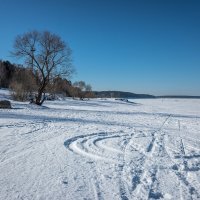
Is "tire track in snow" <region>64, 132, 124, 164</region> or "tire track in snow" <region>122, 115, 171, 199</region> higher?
"tire track in snow" <region>64, 132, 124, 164</region>

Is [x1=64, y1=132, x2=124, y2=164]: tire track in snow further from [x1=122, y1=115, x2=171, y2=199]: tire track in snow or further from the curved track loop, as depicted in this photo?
[x1=122, y1=115, x2=171, y2=199]: tire track in snow

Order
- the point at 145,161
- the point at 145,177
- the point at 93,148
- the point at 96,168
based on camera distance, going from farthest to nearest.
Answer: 1. the point at 93,148
2. the point at 145,161
3. the point at 96,168
4. the point at 145,177

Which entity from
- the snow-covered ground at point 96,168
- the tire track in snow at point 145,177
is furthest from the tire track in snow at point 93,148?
the tire track in snow at point 145,177

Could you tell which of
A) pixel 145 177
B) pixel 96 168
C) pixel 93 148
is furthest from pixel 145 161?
pixel 93 148

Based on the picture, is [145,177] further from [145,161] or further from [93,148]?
[93,148]

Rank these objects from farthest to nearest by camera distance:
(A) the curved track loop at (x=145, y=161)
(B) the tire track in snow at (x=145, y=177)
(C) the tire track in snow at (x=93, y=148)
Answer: (C) the tire track in snow at (x=93, y=148) < (A) the curved track loop at (x=145, y=161) < (B) the tire track in snow at (x=145, y=177)

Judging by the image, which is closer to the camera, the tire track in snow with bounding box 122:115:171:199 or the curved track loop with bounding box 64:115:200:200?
the tire track in snow with bounding box 122:115:171:199

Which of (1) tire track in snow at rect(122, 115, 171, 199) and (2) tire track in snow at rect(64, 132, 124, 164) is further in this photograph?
(2) tire track in snow at rect(64, 132, 124, 164)

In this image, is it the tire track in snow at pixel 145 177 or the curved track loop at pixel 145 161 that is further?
the curved track loop at pixel 145 161

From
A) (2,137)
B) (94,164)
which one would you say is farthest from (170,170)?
(2,137)

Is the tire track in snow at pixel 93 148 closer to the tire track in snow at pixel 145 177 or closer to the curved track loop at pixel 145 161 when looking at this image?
the curved track loop at pixel 145 161

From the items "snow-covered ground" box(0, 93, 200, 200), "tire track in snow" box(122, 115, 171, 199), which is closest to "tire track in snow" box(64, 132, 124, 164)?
"snow-covered ground" box(0, 93, 200, 200)

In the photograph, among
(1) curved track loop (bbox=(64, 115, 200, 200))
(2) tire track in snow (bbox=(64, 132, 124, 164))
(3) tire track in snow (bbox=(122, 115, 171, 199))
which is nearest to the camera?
(3) tire track in snow (bbox=(122, 115, 171, 199))

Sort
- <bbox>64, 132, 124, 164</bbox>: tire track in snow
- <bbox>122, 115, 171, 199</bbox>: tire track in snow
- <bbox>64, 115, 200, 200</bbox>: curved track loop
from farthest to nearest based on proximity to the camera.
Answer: <bbox>64, 132, 124, 164</bbox>: tire track in snow, <bbox>64, 115, 200, 200</bbox>: curved track loop, <bbox>122, 115, 171, 199</bbox>: tire track in snow
